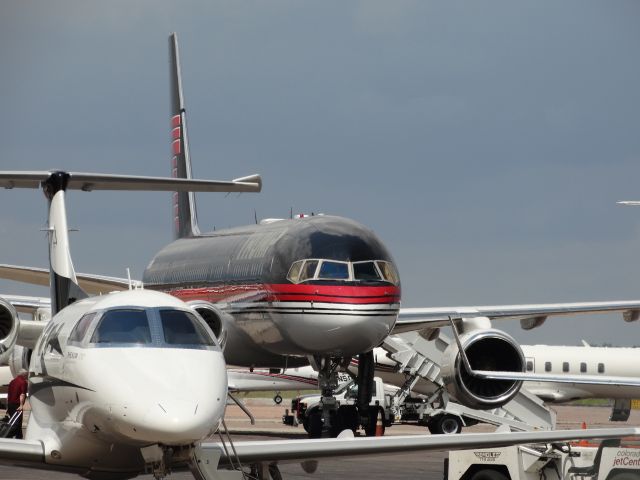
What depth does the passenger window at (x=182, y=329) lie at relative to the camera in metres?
12.2

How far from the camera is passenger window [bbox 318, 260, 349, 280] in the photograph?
918 inches

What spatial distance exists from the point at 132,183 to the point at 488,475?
640cm

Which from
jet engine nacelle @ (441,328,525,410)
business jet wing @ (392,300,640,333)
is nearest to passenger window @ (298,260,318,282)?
jet engine nacelle @ (441,328,525,410)

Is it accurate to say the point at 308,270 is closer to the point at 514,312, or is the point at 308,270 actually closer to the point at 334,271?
the point at 334,271

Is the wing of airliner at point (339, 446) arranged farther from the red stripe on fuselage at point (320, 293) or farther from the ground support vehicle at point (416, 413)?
the ground support vehicle at point (416, 413)

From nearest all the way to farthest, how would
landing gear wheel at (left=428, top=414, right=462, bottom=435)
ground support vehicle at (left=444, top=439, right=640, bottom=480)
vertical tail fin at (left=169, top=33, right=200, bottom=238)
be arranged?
ground support vehicle at (left=444, top=439, right=640, bottom=480) → landing gear wheel at (left=428, top=414, right=462, bottom=435) → vertical tail fin at (left=169, top=33, right=200, bottom=238)

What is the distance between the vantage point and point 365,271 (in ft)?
76.9

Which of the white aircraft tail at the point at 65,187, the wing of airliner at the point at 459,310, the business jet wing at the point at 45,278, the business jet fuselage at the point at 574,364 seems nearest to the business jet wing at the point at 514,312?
the wing of airliner at the point at 459,310

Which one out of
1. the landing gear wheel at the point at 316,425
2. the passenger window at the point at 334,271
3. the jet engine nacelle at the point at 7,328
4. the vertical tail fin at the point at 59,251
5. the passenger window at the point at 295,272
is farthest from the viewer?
the landing gear wheel at the point at 316,425

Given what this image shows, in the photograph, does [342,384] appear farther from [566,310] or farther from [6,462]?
[6,462]

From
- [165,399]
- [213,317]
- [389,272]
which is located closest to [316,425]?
[213,317]

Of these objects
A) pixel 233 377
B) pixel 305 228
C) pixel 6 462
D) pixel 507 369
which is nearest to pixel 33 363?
pixel 6 462

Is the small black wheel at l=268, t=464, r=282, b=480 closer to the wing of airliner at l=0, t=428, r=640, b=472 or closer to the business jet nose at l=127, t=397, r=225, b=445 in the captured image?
the wing of airliner at l=0, t=428, r=640, b=472

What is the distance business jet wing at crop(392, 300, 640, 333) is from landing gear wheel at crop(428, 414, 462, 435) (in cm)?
390
